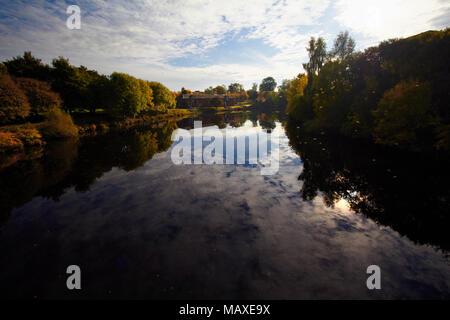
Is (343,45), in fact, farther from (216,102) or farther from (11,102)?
(11,102)

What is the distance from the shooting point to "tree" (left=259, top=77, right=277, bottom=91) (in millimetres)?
173000

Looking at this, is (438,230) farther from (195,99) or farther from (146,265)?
(195,99)

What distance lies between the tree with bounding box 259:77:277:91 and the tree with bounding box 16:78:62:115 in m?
163

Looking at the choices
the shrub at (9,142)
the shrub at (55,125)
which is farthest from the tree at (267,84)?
the shrub at (9,142)

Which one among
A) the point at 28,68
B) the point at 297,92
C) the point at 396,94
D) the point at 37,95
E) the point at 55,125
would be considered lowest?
the point at 55,125

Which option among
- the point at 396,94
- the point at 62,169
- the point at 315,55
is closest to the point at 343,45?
the point at 315,55

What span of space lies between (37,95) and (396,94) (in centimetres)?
5801

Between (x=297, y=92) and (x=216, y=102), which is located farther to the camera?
(x=216, y=102)

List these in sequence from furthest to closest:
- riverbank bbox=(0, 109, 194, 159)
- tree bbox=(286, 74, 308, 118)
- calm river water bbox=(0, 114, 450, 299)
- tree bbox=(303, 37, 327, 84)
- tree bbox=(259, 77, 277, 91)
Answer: tree bbox=(259, 77, 277, 91) → tree bbox=(303, 37, 327, 84) → tree bbox=(286, 74, 308, 118) → riverbank bbox=(0, 109, 194, 159) → calm river water bbox=(0, 114, 450, 299)

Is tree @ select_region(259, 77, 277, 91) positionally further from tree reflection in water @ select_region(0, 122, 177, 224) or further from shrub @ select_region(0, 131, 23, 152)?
shrub @ select_region(0, 131, 23, 152)

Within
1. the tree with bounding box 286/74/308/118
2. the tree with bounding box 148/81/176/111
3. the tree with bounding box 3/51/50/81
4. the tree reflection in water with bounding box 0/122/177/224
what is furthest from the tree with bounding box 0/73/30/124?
the tree with bounding box 286/74/308/118

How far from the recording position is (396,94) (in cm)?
1784

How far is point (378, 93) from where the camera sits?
22.0 m
